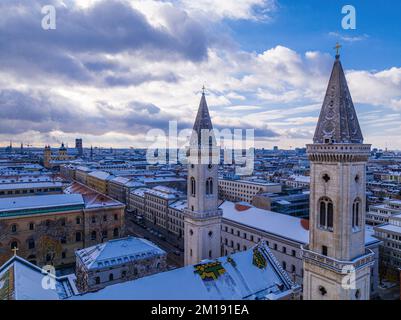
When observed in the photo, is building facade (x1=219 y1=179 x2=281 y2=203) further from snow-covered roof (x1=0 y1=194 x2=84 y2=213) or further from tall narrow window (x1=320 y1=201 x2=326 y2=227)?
tall narrow window (x1=320 y1=201 x2=326 y2=227)

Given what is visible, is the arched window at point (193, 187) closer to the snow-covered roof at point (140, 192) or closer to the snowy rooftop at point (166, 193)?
the snowy rooftop at point (166, 193)

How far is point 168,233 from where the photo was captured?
89.2 meters

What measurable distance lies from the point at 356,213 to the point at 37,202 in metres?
62.8

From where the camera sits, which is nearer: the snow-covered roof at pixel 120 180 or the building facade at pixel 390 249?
the building facade at pixel 390 249

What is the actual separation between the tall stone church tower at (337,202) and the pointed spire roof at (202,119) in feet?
71.6

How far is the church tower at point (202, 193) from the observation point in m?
46.1

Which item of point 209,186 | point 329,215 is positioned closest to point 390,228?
point 209,186

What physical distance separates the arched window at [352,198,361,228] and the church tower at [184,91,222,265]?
2342 centimetres

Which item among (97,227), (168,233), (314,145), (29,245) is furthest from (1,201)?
(314,145)

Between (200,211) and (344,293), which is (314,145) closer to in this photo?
(344,293)

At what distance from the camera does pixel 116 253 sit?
4481cm

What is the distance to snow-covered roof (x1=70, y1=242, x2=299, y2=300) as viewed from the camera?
2689 cm

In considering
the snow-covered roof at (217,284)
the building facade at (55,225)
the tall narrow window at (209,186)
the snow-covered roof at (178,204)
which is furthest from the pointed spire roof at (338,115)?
the snow-covered roof at (178,204)

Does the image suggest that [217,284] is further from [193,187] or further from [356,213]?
[193,187]
